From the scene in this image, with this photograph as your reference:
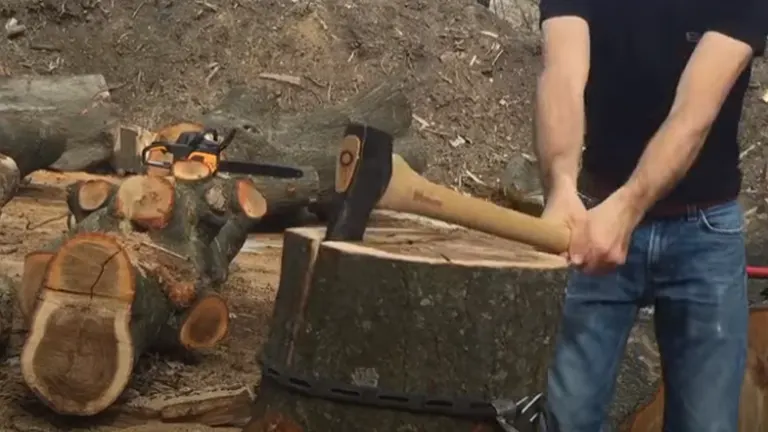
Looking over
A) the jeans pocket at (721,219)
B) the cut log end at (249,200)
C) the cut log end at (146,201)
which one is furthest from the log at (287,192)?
the jeans pocket at (721,219)

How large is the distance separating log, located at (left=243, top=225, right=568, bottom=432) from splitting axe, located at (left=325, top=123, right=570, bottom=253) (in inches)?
2.6

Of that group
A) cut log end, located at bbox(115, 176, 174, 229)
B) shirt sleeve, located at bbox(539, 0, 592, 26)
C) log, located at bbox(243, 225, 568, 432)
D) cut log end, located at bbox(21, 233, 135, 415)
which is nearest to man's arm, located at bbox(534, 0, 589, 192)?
shirt sleeve, located at bbox(539, 0, 592, 26)

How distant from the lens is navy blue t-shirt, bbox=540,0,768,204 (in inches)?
108

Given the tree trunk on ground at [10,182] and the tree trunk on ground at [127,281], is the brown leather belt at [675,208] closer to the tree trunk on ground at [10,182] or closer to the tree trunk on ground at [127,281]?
the tree trunk on ground at [127,281]

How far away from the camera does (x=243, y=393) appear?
446 cm

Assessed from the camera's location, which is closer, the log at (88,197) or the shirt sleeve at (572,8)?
the shirt sleeve at (572,8)

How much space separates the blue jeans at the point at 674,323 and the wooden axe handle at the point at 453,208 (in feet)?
1.41

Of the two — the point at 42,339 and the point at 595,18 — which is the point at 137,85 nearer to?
the point at 42,339

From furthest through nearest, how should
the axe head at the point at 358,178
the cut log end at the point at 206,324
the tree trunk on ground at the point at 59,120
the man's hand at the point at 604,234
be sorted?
the tree trunk on ground at the point at 59,120, the cut log end at the point at 206,324, the man's hand at the point at 604,234, the axe head at the point at 358,178

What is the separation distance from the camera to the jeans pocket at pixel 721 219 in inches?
110

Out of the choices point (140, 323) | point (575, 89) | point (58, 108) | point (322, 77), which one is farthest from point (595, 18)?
point (322, 77)

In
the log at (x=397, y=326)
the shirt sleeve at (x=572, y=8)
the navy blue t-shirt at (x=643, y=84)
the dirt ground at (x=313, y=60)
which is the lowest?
the log at (x=397, y=326)

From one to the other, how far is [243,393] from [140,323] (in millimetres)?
505

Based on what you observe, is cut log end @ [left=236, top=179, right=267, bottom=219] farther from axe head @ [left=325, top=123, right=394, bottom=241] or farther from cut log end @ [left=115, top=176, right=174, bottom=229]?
axe head @ [left=325, top=123, right=394, bottom=241]
